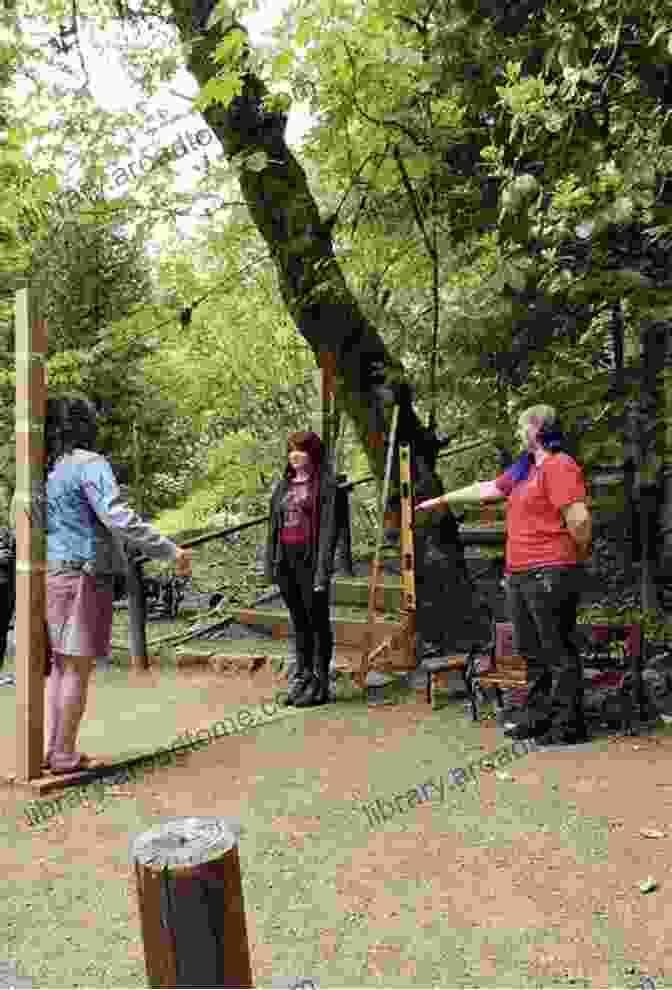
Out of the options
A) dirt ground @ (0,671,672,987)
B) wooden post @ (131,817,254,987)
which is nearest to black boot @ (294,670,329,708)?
dirt ground @ (0,671,672,987)

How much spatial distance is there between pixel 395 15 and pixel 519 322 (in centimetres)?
275

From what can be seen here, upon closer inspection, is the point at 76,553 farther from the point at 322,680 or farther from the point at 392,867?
the point at 322,680

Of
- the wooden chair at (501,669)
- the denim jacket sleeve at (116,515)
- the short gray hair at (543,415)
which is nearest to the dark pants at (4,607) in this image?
the denim jacket sleeve at (116,515)

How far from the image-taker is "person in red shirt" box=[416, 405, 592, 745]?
521cm

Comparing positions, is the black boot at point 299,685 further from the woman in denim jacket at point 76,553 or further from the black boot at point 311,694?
the woman in denim jacket at point 76,553

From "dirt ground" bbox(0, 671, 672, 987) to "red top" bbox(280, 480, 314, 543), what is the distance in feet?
5.15

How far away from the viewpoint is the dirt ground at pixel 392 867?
3143 mm

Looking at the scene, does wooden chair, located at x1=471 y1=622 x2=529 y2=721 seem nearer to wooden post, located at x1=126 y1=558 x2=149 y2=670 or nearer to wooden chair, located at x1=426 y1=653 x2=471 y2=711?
wooden chair, located at x1=426 y1=653 x2=471 y2=711

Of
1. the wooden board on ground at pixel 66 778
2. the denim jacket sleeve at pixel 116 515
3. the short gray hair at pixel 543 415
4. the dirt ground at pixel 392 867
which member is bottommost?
the dirt ground at pixel 392 867

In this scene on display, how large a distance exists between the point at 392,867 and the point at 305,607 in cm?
304

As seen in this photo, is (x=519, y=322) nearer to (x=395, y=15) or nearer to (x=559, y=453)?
(x=559, y=453)

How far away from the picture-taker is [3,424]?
1237cm

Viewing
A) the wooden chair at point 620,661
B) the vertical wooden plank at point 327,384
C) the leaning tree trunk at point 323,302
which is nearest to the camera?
the wooden chair at point 620,661

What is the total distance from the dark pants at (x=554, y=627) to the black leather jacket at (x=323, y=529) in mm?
1508
